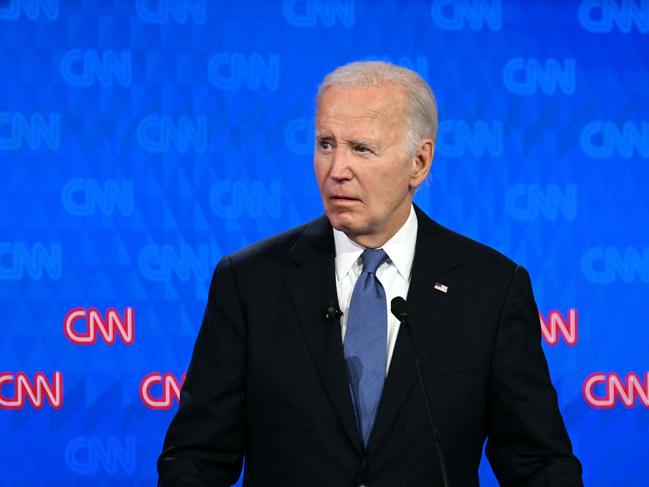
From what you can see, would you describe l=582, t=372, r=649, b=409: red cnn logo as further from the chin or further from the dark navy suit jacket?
the chin

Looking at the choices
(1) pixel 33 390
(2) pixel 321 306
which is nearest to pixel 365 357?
(2) pixel 321 306

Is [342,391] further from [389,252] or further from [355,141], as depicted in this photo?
[355,141]

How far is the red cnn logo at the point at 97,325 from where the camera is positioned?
293cm

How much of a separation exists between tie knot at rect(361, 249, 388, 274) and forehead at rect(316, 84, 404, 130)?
0.81ft

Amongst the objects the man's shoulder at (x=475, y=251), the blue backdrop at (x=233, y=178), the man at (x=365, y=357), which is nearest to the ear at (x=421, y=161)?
the man at (x=365, y=357)

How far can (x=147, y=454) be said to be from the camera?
Answer: 299cm

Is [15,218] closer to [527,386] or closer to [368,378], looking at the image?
[368,378]

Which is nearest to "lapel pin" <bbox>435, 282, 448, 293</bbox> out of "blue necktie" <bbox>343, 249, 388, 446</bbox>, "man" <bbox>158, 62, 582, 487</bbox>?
"man" <bbox>158, 62, 582, 487</bbox>

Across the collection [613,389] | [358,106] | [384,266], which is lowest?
[613,389]

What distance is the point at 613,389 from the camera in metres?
3.03

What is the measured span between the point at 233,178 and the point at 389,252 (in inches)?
46.4

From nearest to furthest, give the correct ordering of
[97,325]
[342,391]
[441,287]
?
[342,391]
[441,287]
[97,325]

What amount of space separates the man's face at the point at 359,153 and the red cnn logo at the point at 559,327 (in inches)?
51.8

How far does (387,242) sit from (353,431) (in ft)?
1.24
